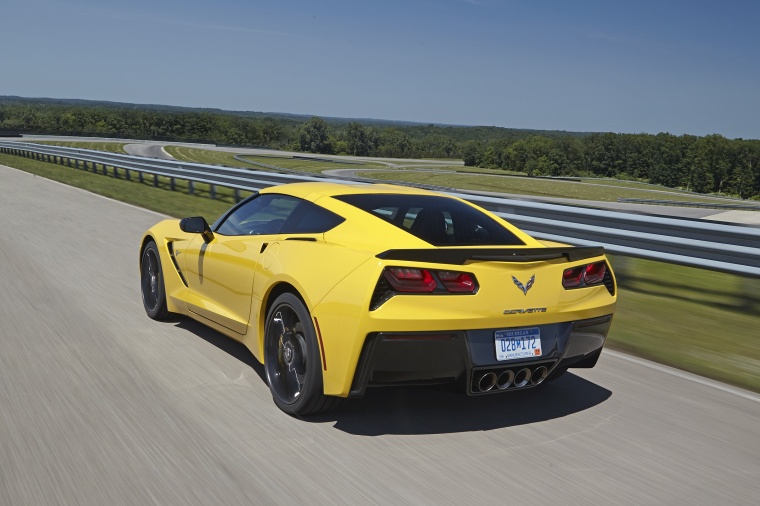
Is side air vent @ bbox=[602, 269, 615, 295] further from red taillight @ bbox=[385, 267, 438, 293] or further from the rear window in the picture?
red taillight @ bbox=[385, 267, 438, 293]

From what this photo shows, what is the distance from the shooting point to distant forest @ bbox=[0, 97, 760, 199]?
389 ft

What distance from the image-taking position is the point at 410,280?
4062mm

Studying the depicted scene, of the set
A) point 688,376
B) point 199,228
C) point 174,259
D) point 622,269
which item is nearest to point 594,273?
point 688,376

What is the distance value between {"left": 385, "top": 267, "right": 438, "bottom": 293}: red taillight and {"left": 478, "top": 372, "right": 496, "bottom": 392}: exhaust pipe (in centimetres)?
56

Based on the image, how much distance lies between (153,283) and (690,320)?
510 cm

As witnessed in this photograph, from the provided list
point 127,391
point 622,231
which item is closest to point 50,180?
point 622,231

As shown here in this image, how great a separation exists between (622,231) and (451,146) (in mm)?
140489

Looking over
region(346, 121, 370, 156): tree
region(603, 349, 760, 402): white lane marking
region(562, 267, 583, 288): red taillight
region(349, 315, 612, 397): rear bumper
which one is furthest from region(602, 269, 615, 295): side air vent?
region(346, 121, 370, 156): tree

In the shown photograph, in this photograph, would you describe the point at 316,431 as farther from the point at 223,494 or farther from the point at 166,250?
the point at 166,250

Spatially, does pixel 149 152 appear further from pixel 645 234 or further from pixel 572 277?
pixel 572 277

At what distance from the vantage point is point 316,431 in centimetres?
431

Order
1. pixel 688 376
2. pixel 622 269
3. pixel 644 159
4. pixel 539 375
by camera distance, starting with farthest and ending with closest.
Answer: pixel 644 159 < pixel 622 269 < pixel 688 376 < pixel 539 375

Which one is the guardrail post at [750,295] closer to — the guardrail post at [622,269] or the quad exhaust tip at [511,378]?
the guardrail post at [622,269]

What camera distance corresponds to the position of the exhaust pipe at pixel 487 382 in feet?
13.8
